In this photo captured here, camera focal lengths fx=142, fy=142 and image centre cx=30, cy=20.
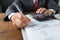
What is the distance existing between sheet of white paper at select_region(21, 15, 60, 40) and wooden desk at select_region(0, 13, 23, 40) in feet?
0.18

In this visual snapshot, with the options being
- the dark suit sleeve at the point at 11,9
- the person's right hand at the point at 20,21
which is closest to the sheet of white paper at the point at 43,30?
the person's right hand at the point at 20,21

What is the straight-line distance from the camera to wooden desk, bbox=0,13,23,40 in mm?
757

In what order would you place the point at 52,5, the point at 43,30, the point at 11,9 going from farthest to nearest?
the point at 52,5 < the point at 11,9 < the point at 43,30

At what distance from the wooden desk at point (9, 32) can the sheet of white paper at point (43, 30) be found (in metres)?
0.06

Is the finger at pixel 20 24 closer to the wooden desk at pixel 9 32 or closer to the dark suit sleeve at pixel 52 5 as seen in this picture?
the wooden desk at pixel 9 32

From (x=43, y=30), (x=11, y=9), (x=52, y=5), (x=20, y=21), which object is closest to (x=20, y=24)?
(x=20, y=21)

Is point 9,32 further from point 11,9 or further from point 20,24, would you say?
point 11,9

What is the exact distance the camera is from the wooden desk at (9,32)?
757mm

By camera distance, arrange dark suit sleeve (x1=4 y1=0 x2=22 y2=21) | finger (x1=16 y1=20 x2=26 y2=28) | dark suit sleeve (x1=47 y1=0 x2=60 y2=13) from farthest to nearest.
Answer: dark suit sleeve (x1=47 y1=0 x2=60 y2=13) < dark suit sleeve (x1=4 y1=0 x2=22 y2=21) < finger (x1=16 y1=20 x2=26 y2=28)

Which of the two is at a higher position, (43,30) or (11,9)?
(11,9)

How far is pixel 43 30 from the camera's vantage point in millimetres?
799

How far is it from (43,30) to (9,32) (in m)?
0.20

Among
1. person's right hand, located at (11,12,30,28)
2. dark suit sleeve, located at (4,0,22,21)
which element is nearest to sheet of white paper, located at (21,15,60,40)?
person's right hand, located at (11,12,30,28)

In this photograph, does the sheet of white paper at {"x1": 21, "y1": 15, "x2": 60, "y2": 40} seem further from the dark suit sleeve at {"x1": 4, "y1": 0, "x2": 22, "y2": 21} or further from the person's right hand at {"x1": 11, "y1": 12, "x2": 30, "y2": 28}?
the dark suit sleeve at {"x1": 4, "y1": 0, "x2": 22, "y2": 21}
